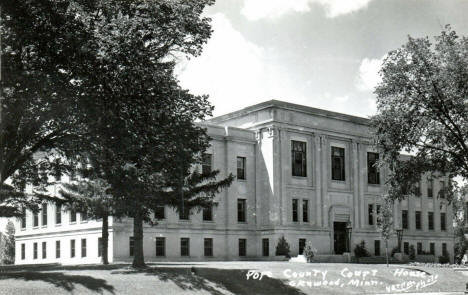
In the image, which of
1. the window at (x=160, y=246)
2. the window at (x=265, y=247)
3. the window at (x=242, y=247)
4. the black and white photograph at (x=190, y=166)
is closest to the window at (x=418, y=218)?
the black and white photograph at (x=190, y=166)

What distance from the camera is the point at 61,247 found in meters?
49.3

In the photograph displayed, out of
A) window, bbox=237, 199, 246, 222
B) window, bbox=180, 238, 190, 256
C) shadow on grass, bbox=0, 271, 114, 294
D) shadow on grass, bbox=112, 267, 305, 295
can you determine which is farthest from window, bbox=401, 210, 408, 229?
shadow on grass, bbox=0, 271, 114, 294

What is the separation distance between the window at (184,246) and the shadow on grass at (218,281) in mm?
17916

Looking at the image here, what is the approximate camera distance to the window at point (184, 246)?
46625mm

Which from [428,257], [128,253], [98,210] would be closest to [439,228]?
[428,257]

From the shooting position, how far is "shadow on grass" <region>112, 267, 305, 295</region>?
82.3 ft

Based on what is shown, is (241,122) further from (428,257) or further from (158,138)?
(158,138)

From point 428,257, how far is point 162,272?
40.1 meters

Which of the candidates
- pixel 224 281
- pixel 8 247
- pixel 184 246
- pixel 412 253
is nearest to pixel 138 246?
pixel 224 281

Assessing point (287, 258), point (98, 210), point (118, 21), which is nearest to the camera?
point (118, 21)

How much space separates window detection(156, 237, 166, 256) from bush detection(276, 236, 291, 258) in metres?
8.75

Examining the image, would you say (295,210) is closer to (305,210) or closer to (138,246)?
(305,210)

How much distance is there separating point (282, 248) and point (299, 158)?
8.09 metres

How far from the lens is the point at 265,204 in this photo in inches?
1980
